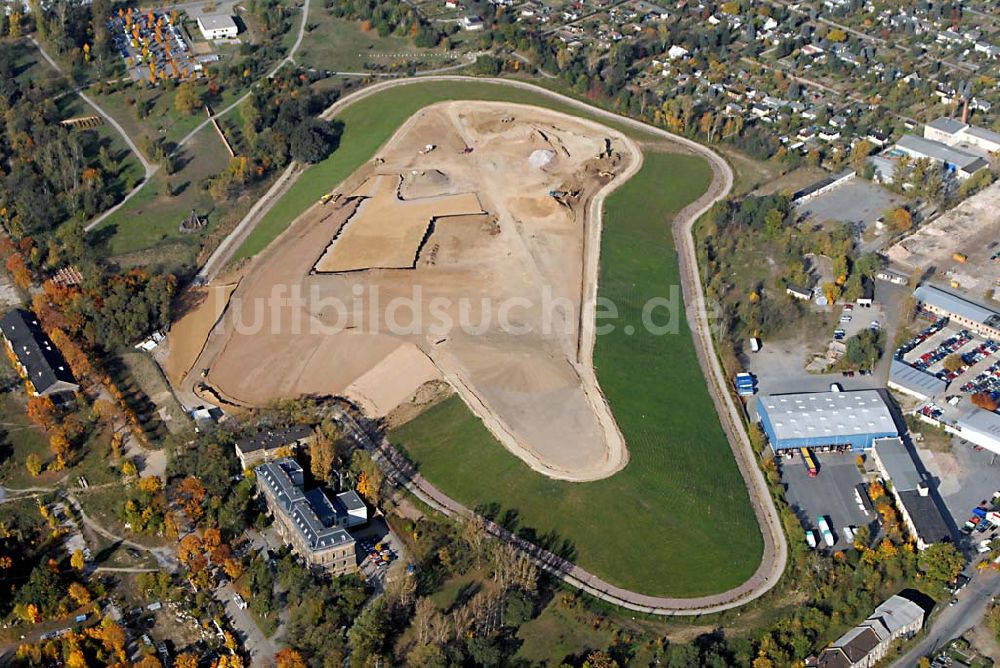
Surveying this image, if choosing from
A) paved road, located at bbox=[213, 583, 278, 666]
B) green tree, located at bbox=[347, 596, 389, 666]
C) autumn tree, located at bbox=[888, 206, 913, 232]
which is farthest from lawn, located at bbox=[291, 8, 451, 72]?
green tree, located at bbox=[347, 596, 389, 666]

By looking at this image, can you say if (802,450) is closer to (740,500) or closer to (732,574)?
(740,500)

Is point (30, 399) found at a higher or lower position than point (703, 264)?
higher

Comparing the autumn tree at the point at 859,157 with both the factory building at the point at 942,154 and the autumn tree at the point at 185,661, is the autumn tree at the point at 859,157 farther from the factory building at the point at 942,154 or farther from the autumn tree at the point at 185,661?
the autumn tree at the point at 185,661

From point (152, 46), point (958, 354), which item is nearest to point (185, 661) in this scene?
point (958, 354)

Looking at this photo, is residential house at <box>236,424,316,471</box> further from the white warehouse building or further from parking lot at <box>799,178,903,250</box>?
the white warehouse building

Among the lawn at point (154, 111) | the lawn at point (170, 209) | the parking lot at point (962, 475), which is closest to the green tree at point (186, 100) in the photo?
the lawn at point (154, 111)

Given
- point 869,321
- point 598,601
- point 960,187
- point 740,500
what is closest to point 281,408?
point 598,601
